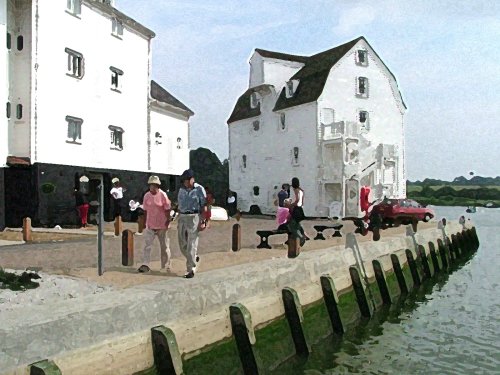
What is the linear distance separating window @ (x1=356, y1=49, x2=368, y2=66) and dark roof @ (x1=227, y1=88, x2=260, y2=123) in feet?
31.9

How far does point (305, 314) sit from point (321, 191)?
30.8m

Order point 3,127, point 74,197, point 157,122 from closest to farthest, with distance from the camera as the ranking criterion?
1. point 3,127
2. point 74,197
3. point 157,122

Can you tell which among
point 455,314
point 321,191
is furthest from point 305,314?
point 321,191

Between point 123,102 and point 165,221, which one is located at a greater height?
point 123,102

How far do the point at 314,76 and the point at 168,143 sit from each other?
15.2 m

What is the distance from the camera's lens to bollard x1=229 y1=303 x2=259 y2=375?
29.7ft

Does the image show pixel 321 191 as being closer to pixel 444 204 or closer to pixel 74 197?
pixel 74 197

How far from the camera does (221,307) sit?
895cm

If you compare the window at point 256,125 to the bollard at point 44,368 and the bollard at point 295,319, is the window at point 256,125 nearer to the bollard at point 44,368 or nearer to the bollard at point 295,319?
the bollard at point 295,319

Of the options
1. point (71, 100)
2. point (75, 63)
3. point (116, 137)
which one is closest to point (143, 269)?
point (71, 100)

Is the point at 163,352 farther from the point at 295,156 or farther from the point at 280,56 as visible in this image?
the point at 280,56

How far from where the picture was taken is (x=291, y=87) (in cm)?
4566

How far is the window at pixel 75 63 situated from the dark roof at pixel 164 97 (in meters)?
8.58

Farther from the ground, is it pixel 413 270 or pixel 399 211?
pixel 399 211
